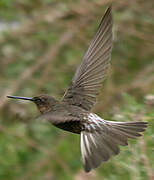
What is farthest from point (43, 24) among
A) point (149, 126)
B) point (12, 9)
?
point (149, 126)

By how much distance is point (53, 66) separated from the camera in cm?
582

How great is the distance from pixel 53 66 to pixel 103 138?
2.74 metres

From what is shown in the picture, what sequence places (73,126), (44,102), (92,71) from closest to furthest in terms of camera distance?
(73,126), (44,102), (92,71)

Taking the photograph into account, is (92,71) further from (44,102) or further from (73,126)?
(73,126)

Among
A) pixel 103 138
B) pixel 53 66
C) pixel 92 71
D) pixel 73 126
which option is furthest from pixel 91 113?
pixel 53 66

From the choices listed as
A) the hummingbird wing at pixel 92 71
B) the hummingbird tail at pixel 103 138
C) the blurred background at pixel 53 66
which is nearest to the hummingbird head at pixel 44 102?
the hummingbird wing at pixel 92 71

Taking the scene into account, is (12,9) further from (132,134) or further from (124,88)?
(132,134)

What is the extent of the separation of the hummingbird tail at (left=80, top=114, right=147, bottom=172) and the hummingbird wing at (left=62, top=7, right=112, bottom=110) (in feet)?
1.22

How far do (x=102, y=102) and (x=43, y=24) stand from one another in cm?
107

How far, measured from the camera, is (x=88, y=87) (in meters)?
3.84

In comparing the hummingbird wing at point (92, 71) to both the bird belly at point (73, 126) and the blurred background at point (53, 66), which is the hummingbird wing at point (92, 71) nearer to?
the bird belly at point (73, 126)

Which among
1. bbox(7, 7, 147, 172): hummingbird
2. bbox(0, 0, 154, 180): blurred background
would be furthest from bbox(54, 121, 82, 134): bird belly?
bbox(0, 0, 154, 180): blurred background

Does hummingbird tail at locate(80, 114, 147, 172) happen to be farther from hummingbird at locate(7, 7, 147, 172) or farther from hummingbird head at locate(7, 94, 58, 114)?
hummingbird head at locate(7, 94, 58, 114)

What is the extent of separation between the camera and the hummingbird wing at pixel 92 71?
3.63 m
